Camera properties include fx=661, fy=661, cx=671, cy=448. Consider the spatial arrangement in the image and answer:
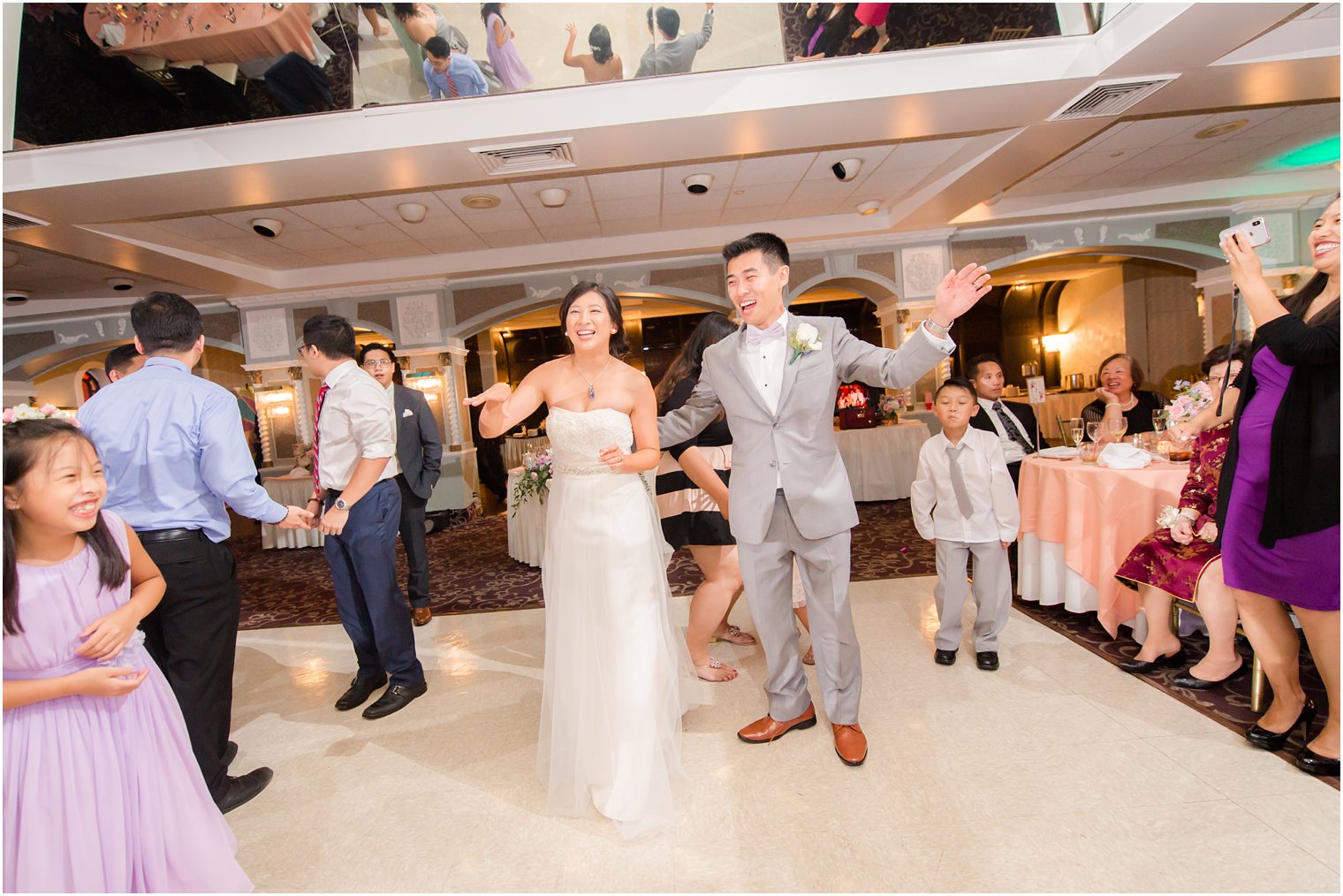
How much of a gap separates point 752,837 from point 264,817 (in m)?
1.81

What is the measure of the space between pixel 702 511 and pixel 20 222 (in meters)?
6.92

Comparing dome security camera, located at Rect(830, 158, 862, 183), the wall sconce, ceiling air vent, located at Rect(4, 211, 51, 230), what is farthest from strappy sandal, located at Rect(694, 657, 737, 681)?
the wall sconce

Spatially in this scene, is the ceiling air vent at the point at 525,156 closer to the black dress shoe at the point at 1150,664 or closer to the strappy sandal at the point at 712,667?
A: the strappy sandal at the point at 712,667

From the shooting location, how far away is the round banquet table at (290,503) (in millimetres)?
8336

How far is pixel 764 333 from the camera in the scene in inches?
98.3

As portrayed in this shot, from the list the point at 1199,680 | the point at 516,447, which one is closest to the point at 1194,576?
the point at 1199,680

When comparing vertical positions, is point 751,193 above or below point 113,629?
above

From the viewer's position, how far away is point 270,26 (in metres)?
4.71

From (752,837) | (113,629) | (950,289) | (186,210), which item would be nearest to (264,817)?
(113,629)

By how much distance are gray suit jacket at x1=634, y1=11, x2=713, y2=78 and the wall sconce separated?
11726 millimetres

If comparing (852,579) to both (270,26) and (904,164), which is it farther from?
(270,26)

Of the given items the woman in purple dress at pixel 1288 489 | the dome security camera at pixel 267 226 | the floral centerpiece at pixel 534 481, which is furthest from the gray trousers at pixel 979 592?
the dome security camera at pixel 267 226

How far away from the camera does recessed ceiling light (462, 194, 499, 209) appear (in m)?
6.73

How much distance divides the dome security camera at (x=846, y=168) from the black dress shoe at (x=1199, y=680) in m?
5.30
